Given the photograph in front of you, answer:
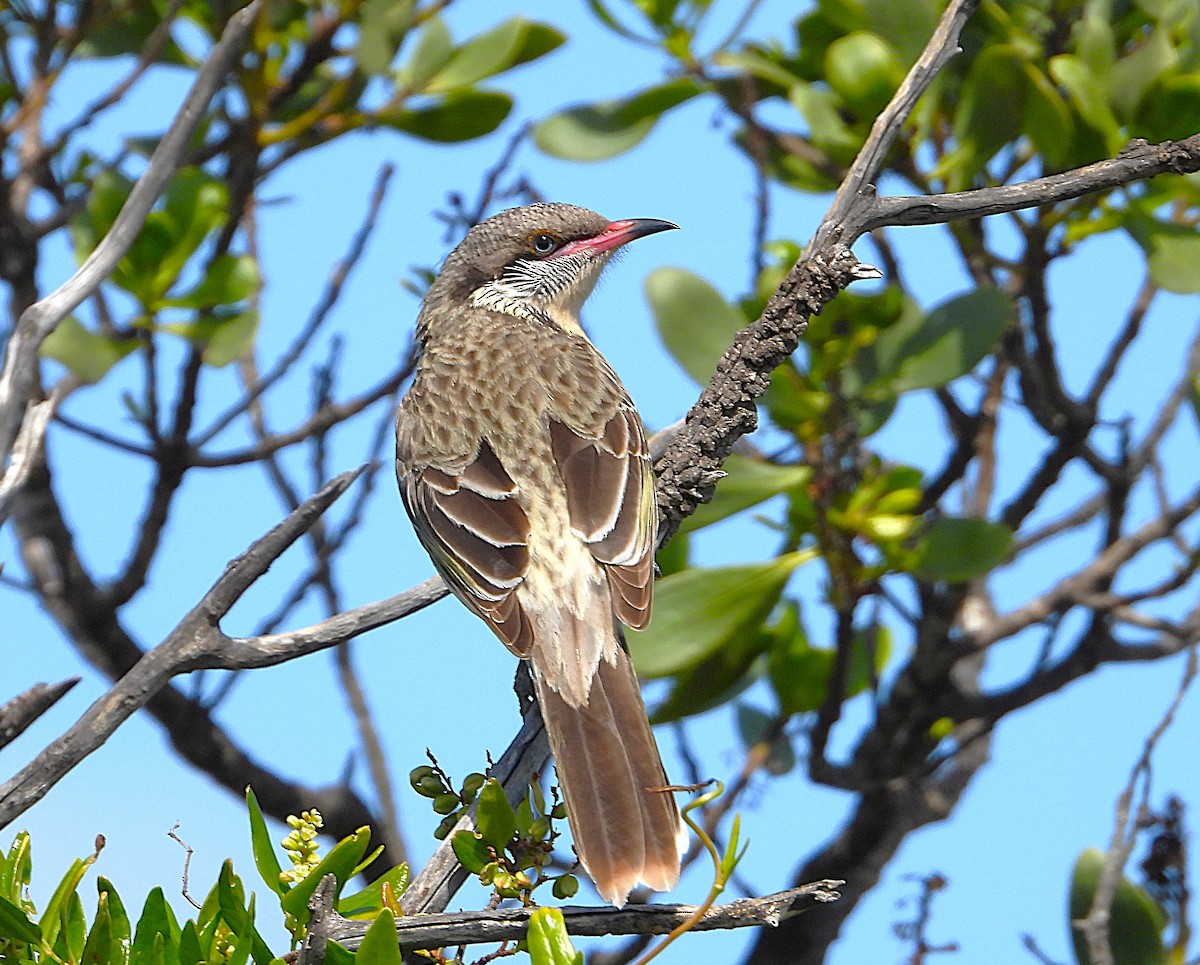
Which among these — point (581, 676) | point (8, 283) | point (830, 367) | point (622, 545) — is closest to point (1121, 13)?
point (830, 367)

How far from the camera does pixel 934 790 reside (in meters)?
5.62

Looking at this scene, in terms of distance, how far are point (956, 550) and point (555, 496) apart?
1446 millimetres

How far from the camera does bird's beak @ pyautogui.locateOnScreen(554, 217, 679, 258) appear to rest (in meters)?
5.01

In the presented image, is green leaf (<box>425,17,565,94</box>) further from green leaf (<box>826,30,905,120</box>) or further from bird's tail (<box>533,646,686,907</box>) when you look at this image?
bird's tail (<box>533,646,686,907</box>)

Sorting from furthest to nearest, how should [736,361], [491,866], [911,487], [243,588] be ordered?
[911,487] < [736,361] < [243,588] < [491,866]

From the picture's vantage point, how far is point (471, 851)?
8.11 feet

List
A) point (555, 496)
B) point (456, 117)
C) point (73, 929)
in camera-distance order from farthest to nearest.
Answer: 1. point (456, 117)
2. point (555, 496)
3. point (73, 929)

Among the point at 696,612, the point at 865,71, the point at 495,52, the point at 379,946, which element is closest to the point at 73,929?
the point at 379,946

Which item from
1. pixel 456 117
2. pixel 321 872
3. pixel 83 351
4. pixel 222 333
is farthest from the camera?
pixel 456 117

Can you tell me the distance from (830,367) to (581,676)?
5.81ft

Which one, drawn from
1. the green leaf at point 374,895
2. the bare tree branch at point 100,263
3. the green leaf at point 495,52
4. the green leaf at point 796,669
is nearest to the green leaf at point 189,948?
the green leaf at point 374,895

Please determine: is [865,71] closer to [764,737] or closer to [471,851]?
[764,737]

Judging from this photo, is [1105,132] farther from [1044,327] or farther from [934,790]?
[934,790]

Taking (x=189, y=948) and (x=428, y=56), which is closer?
(x=189, y=948)
